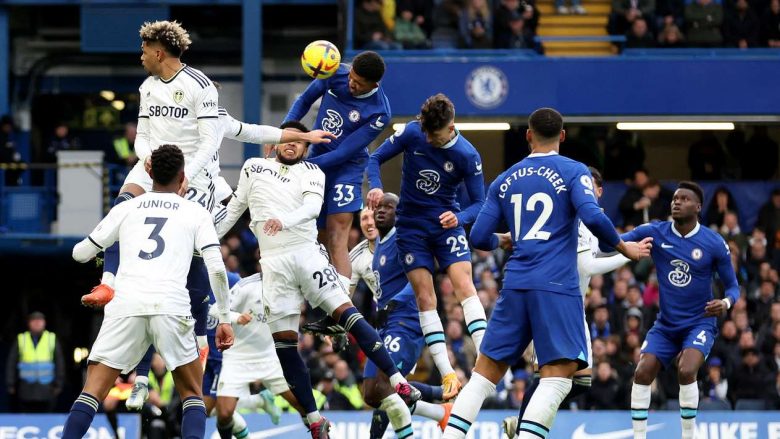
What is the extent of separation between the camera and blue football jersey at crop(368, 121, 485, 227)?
12969 mm

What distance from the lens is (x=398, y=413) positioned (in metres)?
13.2

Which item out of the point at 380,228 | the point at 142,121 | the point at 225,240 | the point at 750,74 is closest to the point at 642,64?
the point at 750,74

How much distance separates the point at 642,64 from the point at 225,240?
26.2 feet

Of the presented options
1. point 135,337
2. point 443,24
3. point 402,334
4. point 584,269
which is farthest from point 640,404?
point 443,24

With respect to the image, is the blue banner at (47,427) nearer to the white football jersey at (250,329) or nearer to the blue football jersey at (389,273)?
the white football jersey at (250,329)

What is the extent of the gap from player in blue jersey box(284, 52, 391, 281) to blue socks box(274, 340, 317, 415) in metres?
0.92

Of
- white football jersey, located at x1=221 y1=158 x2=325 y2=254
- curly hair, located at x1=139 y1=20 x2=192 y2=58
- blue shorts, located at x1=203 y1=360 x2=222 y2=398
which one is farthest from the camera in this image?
blue shorts, located at x1=203 y1=360 x2=222 y2=398

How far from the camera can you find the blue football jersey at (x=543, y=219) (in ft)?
34.2

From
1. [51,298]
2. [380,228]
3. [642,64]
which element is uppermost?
[642,64]

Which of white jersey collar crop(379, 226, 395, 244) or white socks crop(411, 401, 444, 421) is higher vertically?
white jersey collar crop(379, 226, 395, 244)

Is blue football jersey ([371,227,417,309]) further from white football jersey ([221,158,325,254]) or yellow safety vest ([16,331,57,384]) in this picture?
yellow safety vest ([16,331,57,384])

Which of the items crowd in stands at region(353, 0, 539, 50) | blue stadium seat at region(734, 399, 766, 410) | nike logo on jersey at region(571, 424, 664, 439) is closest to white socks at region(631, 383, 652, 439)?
nike logo on jersey at region(571, 424, 664, 439)

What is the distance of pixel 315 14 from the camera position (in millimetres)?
30234

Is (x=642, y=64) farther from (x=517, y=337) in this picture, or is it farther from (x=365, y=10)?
(x=517, y=337)
